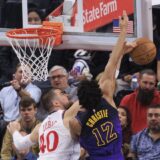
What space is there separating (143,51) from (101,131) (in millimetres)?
1448

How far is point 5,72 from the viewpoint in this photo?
9.76m

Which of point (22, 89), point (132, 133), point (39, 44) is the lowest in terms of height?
point (132, 133)

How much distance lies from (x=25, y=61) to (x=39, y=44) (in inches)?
10.5

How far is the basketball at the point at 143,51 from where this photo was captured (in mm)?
6993

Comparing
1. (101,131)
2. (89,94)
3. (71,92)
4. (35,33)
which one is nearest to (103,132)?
(101,131)

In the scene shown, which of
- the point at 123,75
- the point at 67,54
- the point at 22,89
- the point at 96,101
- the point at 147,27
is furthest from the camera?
the point at 67,54

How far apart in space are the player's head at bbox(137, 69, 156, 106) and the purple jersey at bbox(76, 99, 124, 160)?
77.6 inches

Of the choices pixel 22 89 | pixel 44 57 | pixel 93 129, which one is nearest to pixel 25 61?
pixel 44 57

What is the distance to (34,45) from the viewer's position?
295 inches

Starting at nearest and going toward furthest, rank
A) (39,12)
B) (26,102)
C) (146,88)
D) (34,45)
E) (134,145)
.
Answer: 1. (134,145)
2. (34,45)
3. (26,102)
4. (146,88)
5. (39,12)

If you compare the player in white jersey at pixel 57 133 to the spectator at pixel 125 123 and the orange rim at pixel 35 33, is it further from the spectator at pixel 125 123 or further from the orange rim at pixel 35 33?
the spectator at pixel 125 123

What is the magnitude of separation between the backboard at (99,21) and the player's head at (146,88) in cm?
46

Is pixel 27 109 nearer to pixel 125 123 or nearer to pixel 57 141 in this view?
pixel 125 123

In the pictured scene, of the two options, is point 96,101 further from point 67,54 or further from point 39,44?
point 67,54
